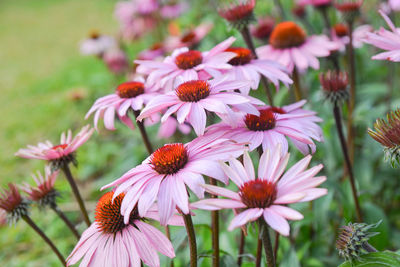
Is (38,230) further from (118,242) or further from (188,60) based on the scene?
(188,60)

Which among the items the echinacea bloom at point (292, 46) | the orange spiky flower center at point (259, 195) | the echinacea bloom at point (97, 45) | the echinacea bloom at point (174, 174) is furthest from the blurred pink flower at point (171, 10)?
the orange spiky flower center at point (259, 195)

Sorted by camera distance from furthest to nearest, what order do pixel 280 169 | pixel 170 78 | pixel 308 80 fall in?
pixel 308 80 < pixel 170 78 < pixel 280 169

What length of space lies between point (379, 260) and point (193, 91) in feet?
1.57

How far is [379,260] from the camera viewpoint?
71 centimetres

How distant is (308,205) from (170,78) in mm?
751

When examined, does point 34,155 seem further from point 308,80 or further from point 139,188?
point 308,80

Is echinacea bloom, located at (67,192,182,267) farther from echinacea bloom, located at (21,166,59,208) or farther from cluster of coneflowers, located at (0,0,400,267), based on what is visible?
echinacea bloom, located at (21,166,59,208)

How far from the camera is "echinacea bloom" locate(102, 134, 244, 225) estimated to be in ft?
2.11

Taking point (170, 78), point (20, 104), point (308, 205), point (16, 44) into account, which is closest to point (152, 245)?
point (170, 78)

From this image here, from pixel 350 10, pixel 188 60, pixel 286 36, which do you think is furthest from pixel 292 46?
pixel 188 60

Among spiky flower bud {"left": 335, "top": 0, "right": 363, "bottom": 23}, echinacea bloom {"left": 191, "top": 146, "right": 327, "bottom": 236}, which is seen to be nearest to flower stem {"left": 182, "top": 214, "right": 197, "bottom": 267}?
echinacea bloom {"left": 191, "top": 146, "right": 327, "bottom": 236}

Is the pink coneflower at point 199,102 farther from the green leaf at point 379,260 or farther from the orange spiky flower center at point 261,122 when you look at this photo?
the green leaf at point 379,260

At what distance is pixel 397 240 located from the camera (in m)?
1.34

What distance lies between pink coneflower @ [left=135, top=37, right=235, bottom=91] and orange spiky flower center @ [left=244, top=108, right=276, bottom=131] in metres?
0.16
